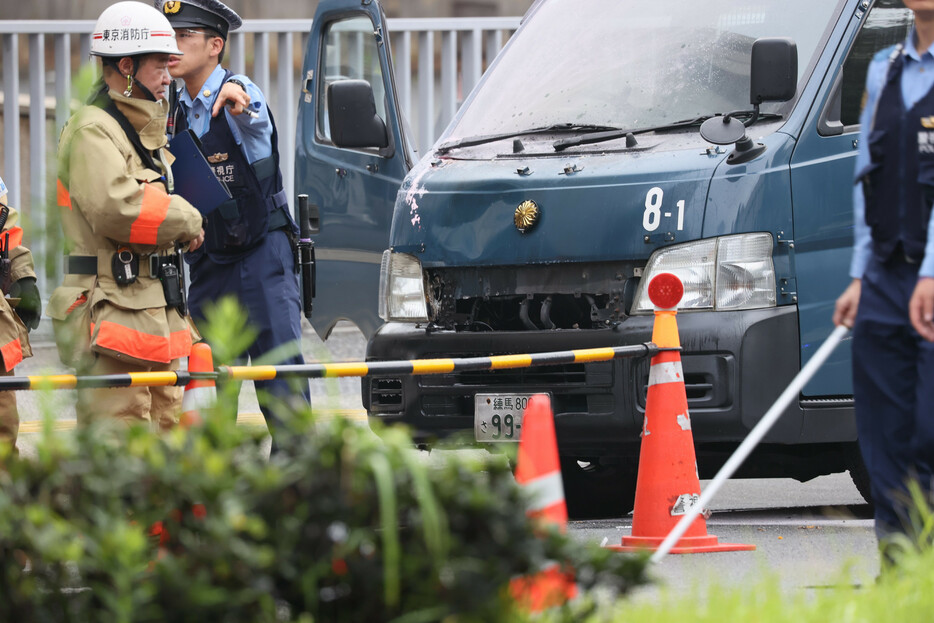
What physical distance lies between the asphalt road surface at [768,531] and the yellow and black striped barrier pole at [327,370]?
8 centimetres

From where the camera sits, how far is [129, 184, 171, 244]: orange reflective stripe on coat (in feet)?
17.3

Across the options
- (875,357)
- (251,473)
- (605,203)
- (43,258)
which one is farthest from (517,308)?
(251,473)

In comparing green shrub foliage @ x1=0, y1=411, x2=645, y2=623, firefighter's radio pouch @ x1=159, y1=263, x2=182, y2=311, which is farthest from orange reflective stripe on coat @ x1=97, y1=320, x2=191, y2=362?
green shrub foliage @ x1=0, y1=411, x2=645, y2=623

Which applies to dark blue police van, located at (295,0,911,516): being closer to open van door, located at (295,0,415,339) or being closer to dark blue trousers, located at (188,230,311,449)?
dark blue trousers, located at (188,230,311,449)

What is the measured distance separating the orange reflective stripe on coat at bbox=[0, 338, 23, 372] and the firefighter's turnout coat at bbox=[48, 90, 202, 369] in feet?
3.35

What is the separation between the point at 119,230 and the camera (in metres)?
5.27

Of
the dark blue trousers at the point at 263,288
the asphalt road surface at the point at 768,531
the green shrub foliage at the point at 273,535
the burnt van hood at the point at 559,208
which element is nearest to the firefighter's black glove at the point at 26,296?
the asphalt road surface at the point at 768,531

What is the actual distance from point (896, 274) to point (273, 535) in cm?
226

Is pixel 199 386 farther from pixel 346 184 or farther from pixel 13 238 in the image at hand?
pixel 346 184

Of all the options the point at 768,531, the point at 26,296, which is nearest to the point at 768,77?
the point at 768,531

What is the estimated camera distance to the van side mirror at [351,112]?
7125mm

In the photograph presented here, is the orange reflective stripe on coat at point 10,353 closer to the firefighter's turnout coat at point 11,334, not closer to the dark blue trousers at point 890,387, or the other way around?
the firefighter's turnout coat at point 11,334

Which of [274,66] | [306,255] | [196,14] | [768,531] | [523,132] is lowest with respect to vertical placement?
[768,531]

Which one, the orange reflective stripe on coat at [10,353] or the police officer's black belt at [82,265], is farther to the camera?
the orange reflective stripe on coat at [10,353]
